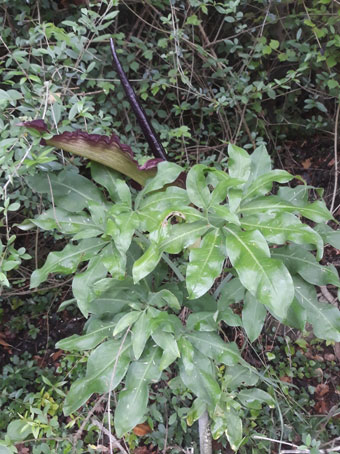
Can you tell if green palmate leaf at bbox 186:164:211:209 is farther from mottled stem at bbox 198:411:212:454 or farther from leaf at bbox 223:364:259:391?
mottled stem at bbox 198:411:212:454

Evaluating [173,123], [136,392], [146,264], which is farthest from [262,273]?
[173,123]

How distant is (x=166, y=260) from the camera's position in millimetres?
1087

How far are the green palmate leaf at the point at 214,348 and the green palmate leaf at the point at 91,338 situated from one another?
0.21m

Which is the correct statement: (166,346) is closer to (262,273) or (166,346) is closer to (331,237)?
(262,273)

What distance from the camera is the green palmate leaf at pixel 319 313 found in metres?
0.96

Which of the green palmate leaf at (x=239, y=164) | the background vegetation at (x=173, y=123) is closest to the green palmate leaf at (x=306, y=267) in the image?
the green palmate leaf at (x=239, y=164)

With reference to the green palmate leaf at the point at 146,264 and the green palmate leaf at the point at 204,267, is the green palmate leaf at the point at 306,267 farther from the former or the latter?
the green palmate leaf at the point at 146,264

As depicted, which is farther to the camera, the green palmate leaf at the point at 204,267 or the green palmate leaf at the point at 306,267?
the green palmate leaf at the point at 306,267

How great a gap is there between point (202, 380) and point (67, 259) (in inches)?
17.3

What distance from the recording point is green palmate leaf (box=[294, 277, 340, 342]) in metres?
0.96

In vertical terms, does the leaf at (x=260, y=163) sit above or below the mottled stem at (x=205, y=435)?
above

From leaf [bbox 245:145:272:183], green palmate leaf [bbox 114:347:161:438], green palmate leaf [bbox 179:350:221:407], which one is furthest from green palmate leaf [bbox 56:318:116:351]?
leaf [bbox 245:145:272:183]

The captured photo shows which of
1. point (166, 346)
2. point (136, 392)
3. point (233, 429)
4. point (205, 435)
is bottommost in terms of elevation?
point (205, 435)

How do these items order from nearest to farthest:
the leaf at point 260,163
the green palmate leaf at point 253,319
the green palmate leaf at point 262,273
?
1. the green palmate leaf at point 262,273
2. the green palmate leaf at point 253,319
3. the leaf at point 260,163
